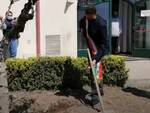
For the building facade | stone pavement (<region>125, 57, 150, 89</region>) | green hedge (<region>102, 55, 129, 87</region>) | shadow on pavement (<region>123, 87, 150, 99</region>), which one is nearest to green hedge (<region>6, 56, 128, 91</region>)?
green hedge (<region>102, 55, 129, 87</region>)

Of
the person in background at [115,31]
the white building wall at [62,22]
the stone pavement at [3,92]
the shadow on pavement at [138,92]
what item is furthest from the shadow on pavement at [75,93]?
the person in background at [115,31]

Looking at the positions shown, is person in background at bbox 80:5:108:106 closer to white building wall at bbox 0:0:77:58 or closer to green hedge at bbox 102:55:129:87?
green hedge at bbox 102:55:129:87

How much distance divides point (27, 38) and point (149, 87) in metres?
4.57

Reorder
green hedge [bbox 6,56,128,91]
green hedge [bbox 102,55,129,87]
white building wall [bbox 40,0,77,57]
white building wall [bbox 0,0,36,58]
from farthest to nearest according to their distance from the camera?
white building wall [bbox 40,0,77,57]
white building wall [bbox 0,0,36,58]
green hedge [bbox 102,55,129,87]
green hedge [bbox 6,56,128,91]

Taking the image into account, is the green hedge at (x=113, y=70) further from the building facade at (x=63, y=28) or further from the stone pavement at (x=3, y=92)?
the stone pavement at (x=3, y=92)

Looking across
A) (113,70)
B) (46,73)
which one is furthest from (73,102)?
(113,70)

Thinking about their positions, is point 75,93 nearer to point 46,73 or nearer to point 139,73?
point 46,73

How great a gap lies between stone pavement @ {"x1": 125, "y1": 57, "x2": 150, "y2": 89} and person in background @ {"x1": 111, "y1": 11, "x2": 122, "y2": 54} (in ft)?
5.18

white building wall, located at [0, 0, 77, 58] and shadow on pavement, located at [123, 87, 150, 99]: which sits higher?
white building wall, located at [0, 0, 77, 58]

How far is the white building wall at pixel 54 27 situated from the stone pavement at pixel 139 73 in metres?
2.00

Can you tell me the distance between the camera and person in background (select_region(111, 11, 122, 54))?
1828cm

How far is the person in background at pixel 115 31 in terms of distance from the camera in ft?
60.0

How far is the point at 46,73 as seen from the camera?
10758 millimetres

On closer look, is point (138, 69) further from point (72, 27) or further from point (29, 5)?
point (29, 5)
